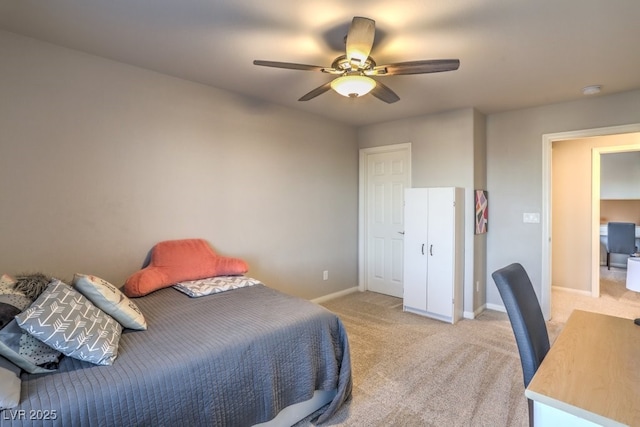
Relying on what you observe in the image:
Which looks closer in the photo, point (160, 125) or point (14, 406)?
point (14, 406)

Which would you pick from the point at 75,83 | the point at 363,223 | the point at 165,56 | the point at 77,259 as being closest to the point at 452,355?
the point at 363,223

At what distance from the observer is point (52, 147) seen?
7.39 ft

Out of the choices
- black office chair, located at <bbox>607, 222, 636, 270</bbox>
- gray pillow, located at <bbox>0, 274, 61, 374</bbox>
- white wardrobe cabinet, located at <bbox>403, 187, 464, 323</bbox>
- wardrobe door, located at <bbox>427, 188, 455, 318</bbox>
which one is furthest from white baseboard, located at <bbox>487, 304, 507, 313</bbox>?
gray pillow, located at <bbox>0, 274, 61, 374</bbox>

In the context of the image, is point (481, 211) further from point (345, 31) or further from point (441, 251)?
point (345, 31)

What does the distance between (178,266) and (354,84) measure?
198 cm

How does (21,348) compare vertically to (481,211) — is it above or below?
below

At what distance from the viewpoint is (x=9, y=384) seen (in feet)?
3.64

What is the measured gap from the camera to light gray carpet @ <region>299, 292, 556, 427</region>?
6.44 ft

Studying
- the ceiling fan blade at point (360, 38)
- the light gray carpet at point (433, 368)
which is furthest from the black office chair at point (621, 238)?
the ceiling fan blade at point (360, 38)

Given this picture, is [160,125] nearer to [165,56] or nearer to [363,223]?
[165,56]

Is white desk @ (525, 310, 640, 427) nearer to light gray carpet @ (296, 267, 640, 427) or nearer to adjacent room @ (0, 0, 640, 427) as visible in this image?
adjacent room @ (0, 0, 640, 427)

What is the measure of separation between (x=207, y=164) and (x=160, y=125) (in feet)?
1.69

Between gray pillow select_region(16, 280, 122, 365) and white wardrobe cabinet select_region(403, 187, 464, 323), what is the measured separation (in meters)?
3.06

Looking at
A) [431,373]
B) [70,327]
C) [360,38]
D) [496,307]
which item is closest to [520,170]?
[496,307]
